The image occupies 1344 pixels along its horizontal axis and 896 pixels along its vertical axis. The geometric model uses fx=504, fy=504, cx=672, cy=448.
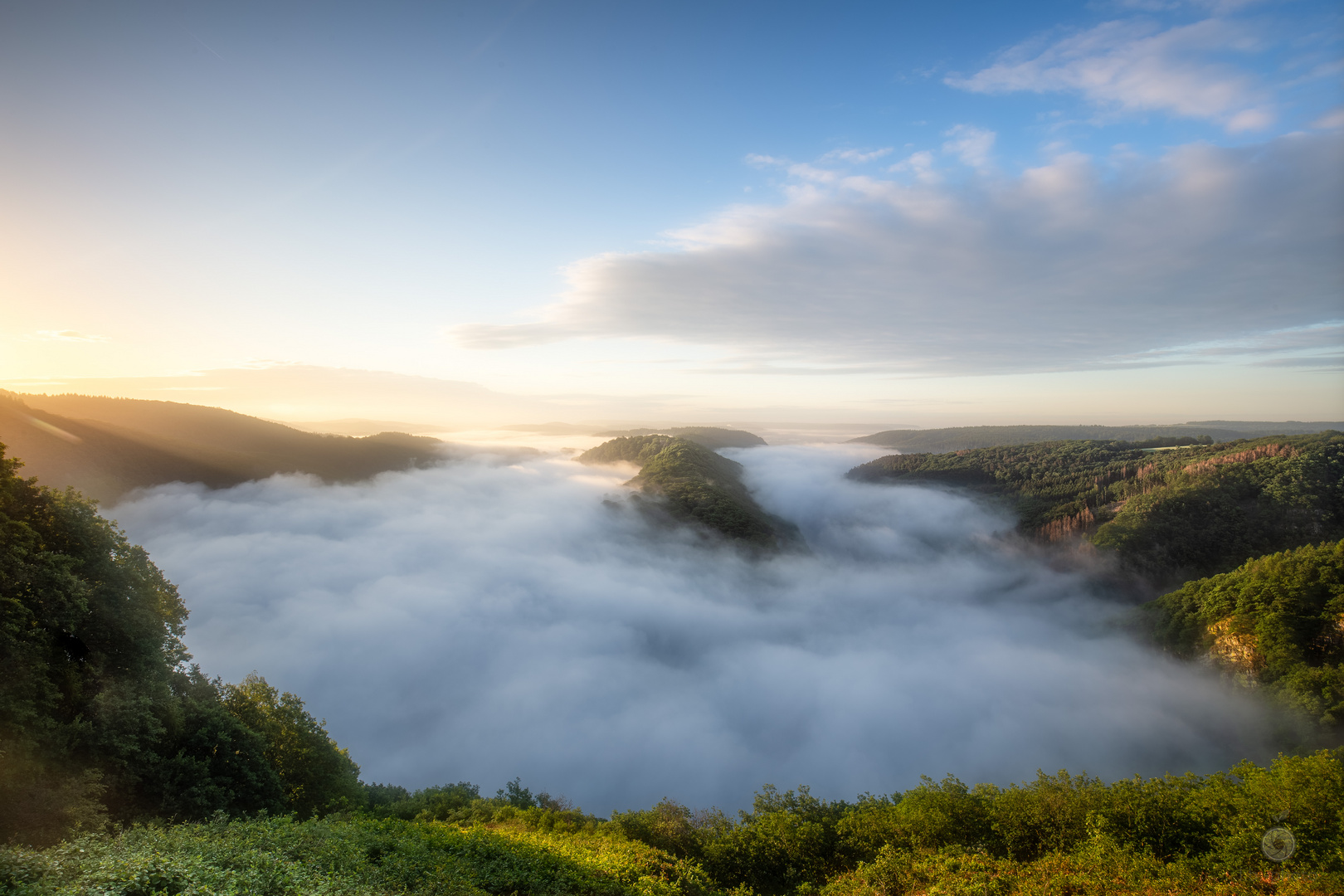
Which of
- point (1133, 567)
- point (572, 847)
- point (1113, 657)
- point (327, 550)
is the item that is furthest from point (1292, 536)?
point (327, 550)

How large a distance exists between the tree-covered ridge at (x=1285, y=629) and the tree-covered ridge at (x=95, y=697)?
393ft

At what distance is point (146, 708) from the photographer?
24.8 metres

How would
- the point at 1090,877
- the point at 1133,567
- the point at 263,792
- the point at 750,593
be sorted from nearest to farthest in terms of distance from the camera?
1. the point at 1090,877
2. the point at 263,792
3. the point at 1133,567
4. the point at 750,593

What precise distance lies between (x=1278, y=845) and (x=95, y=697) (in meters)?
62.9

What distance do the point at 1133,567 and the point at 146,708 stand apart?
212142mm

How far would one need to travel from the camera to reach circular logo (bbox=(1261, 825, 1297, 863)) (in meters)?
28.2

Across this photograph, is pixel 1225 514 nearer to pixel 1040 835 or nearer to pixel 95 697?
pixel 1040 835

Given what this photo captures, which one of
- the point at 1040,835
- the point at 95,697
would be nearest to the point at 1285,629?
the point at 1040,835

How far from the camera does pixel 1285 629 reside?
79.5 meters

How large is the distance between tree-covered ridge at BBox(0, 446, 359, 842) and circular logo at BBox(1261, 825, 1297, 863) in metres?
55.8

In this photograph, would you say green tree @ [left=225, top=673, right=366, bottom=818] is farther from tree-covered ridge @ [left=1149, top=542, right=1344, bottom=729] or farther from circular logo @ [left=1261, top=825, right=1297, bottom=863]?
tree-covered ridge @ [left=1149, top=542, right=1344, bottom=729]

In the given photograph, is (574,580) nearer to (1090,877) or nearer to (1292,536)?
(1090,877)

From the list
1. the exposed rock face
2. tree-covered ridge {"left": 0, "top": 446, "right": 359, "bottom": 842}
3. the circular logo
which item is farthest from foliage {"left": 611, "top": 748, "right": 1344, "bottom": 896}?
the exposed rock face

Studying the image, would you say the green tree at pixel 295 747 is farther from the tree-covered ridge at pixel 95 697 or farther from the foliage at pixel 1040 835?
the foliage at pixel 1040 835
